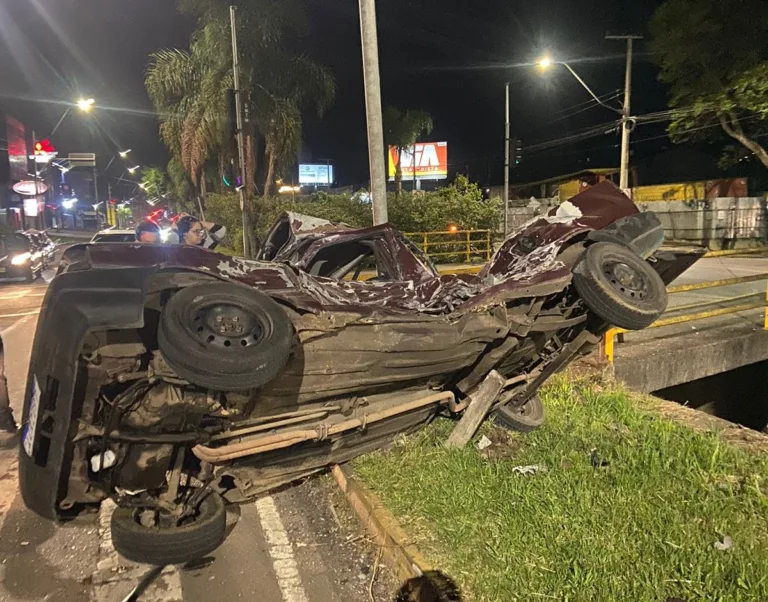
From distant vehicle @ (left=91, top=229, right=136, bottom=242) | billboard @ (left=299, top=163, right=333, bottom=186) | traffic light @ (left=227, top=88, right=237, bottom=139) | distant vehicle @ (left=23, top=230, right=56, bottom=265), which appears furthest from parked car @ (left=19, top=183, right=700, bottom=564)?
billboard @ (left=299, top=163, right=333, bottom=186)

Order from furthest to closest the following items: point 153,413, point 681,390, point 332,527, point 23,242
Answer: point 23,242, point 681,390, point 332,527, point 153,413

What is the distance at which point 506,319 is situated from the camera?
348 cm

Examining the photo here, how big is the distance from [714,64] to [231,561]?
2458cm

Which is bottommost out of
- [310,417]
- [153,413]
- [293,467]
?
[293,467]

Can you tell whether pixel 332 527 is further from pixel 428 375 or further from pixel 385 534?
pixel 428 375

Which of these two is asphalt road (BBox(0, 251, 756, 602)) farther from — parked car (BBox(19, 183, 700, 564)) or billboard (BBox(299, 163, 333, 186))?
billboard (BBox(299, 163, 333, 186))

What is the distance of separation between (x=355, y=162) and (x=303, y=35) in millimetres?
48490

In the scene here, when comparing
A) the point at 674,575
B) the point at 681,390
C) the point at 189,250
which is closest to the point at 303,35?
the point at 681,390

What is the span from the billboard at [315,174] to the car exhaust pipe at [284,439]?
63798 mm

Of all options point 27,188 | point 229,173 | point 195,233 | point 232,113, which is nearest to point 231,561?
point 195,233

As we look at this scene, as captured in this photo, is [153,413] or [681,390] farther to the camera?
[681,390]

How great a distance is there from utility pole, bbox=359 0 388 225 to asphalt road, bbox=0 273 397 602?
4296 mm

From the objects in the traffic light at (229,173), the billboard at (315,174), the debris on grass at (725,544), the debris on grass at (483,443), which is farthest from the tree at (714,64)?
the billboard at (315,174)

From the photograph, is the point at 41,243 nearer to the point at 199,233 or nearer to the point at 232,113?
the point at 232,113
